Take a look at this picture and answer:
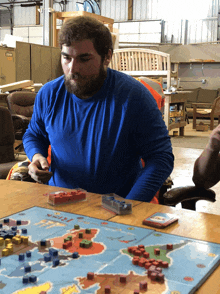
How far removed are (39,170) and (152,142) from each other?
515mm

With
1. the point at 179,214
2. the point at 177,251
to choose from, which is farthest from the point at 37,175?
the point at 177,251

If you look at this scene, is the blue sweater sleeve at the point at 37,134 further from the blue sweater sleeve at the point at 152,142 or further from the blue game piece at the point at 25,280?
the blue game piece at the point at 25,280

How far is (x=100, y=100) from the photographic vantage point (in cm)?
167

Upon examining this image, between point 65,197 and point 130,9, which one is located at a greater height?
point 130,9

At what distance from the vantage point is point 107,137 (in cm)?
164

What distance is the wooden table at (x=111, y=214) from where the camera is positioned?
102 cm

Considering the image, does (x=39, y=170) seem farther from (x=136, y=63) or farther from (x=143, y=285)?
(x=136, y=63)

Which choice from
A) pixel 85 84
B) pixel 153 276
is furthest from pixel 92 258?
pixel 85 84

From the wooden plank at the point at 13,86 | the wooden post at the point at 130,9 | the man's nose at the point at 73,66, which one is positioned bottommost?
the wooden plank at the point at 13,86

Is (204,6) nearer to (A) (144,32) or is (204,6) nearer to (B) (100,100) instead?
(A) (144,32)

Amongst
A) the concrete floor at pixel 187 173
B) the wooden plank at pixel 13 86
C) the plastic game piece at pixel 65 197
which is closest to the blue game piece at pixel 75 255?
the plastic game piece at pixel 65 197

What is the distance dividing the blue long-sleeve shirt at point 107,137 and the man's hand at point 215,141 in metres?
0.21

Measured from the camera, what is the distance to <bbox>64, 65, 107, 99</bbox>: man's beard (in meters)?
1.60

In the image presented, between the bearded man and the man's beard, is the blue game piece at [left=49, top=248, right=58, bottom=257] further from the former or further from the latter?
the man's beard
